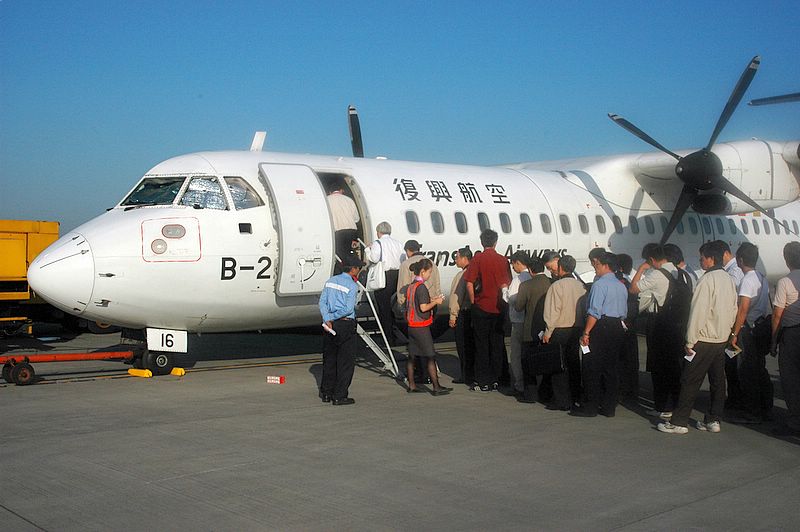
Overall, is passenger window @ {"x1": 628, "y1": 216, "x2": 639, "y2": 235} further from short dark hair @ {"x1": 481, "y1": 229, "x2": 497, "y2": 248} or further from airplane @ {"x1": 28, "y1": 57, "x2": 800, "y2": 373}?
short dark hair @ {"x1": 481, "y1": 229, "x2": 497, "y2": 248}

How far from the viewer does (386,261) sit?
12.2 m

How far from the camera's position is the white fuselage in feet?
35.0

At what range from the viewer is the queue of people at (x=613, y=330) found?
27.5 ft

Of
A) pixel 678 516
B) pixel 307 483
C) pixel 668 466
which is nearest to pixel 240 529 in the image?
pixel 307 483

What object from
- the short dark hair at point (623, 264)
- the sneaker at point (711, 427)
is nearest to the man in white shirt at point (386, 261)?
the short dark hair at point (623, 264)

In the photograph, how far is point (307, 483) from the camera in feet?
21.4

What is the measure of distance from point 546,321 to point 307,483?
4.04 m

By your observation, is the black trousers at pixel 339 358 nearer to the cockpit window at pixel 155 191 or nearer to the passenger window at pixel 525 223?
the cockpit window at pixel 155 191

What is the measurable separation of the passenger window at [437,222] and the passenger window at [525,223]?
1.99 m

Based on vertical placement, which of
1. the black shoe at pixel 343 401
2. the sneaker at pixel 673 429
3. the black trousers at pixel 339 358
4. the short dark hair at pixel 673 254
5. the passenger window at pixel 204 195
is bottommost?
the black shoe at pixel 343 401

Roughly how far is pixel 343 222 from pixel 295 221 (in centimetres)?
134

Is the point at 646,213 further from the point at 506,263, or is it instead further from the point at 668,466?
the point at 668,466

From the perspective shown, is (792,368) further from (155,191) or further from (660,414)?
(155,191)

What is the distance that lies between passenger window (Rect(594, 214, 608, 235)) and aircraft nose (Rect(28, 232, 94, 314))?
10.1 m
